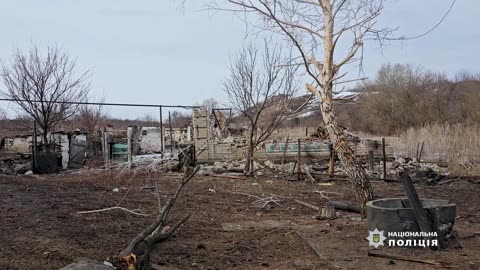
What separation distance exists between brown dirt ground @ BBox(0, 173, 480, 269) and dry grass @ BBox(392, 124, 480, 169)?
31.7 feet

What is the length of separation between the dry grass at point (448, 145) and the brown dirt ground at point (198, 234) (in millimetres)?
9654

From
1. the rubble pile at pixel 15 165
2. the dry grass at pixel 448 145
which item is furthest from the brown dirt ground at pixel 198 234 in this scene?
the dry grass at pixel 448 145

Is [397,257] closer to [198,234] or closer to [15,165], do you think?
[198,234]

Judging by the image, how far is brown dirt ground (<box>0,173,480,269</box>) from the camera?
5.34m

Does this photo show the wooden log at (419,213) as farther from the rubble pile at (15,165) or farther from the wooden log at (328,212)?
the rubble pile at (15,165)

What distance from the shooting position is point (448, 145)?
22719 millimetres

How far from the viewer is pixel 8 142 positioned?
29.7 m

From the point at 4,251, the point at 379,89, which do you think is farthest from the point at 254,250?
the point at 379,89

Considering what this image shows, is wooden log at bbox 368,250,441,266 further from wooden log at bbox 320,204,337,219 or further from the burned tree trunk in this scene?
wooden log at bbox 320,204,337,219

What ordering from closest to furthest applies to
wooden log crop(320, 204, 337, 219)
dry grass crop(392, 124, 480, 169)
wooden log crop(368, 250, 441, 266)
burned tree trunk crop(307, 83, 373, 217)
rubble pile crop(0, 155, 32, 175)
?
wooden log crop(368, 250, 441, 266) < burned tree trunk crop(307, 83, 373, 217) < wooden log crop(320, 204, 337, 219) < rubble pile crop(0, 155, 32, 175) < dry grass crop(392, 124, 480, 169)

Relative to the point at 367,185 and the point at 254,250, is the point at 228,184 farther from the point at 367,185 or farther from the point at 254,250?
the point at 254,250

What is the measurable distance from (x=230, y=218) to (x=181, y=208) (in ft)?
4.28

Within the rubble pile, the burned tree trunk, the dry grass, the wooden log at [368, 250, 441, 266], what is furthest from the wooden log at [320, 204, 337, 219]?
the rubble pile

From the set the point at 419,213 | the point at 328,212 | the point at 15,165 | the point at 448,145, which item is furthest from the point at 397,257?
the point at 448,145
